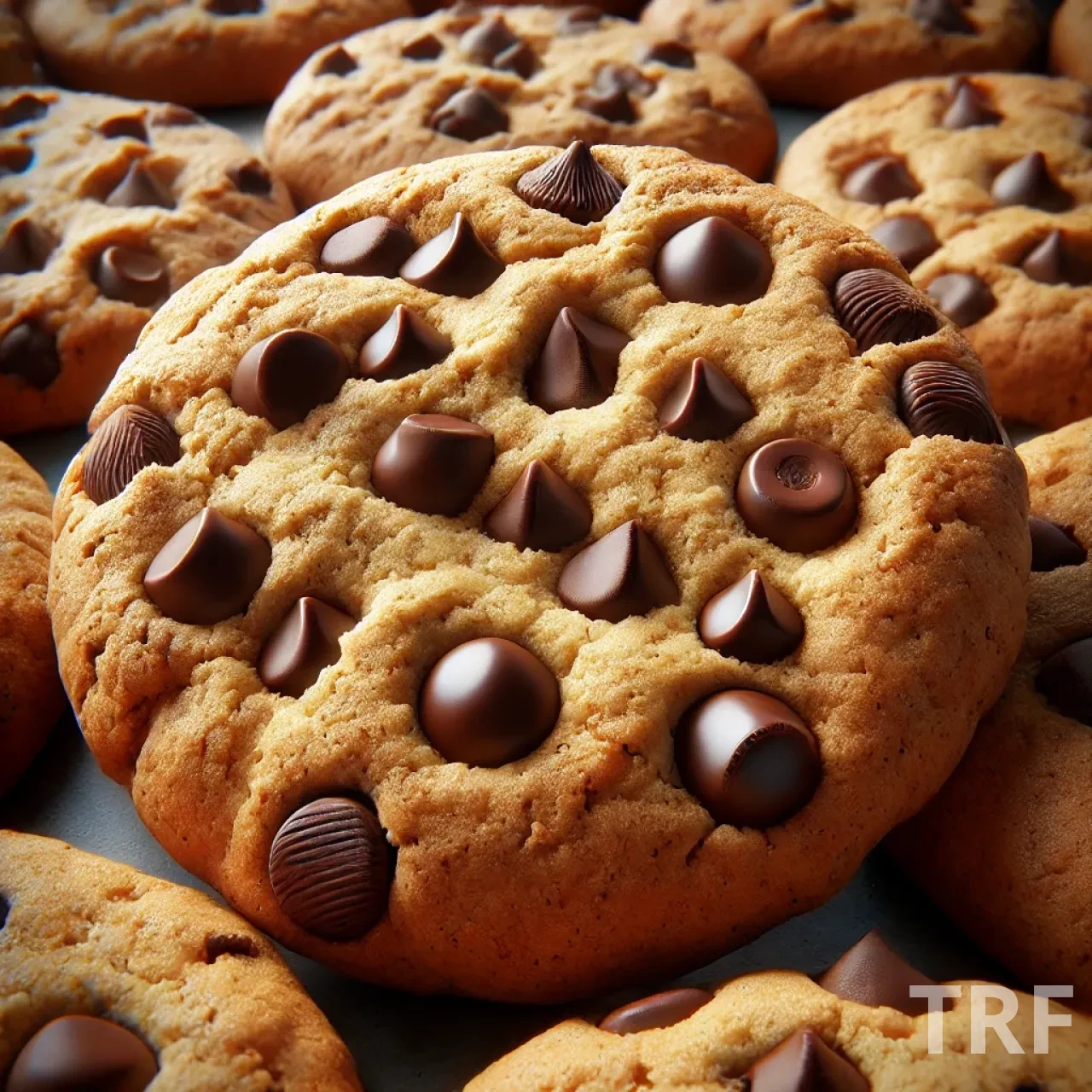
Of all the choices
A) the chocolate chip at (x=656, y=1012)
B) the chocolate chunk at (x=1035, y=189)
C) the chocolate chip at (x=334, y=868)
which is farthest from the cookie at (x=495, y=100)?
the chocolate chip at (x=656, y=1012)

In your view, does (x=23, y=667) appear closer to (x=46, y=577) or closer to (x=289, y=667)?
(x=46, y=577)

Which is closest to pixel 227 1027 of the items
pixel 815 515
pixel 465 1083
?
pixel 465 1083

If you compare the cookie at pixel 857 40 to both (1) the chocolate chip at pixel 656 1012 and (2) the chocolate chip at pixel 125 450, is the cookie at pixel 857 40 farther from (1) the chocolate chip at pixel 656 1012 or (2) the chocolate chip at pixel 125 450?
(1) the chocolate chip at pixel 656 1012

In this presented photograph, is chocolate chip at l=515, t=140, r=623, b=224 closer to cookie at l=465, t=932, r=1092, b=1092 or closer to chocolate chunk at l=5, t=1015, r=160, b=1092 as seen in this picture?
cookie at l=465, t=932, r=1092, b=1092

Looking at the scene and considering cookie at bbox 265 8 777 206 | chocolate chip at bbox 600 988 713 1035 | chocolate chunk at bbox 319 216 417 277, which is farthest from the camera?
cookie at bbox 265 8 777 206

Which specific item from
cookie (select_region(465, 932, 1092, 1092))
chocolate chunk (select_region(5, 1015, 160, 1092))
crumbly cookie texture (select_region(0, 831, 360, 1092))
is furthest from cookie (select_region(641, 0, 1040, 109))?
chocolate chunk (select_region(5, 1015, 160, 1092))

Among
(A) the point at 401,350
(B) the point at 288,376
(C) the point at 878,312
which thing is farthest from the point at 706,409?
(B) the point at 288,376
